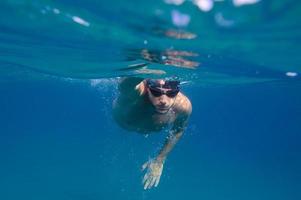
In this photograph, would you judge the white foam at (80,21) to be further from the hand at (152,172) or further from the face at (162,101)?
the hand at (152,172)

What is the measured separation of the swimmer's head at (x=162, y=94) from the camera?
10.7 meters

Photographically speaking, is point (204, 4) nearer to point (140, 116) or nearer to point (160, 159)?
point (140, 116)

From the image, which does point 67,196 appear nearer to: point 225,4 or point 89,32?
point 89,32

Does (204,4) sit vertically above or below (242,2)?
below

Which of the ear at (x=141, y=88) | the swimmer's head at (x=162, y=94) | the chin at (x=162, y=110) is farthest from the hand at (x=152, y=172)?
the ear at (x=141, y=88)

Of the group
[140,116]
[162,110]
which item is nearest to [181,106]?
[162,110]

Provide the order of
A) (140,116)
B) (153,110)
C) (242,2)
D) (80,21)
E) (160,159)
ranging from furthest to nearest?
1. (160,159)
2. (140,116)
3. (153,110)
4. (80,21)
5. (242,2)

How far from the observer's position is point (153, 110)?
11312mm

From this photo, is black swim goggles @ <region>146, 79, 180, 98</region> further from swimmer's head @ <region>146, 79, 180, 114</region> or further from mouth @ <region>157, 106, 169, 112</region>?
mouth @ <region>157, 106, 169, 112</region>

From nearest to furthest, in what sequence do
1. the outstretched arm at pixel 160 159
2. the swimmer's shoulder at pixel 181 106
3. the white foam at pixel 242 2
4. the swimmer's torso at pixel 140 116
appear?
the white foam at pixel 242 2, the outstretched arm at pixel 160 159, the swimmer's torso at pixel 140 116, the swimmer's shoulder at pixel 181 106

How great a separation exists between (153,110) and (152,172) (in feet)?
6.38

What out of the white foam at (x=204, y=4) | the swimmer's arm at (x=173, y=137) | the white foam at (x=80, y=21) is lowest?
the swimmer's arm at (x=173, y=137)

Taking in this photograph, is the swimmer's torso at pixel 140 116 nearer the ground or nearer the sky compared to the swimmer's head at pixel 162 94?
nearer the ground

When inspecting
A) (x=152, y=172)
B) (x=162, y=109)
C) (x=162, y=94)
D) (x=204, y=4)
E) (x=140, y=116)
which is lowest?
(x=152, y=172)
